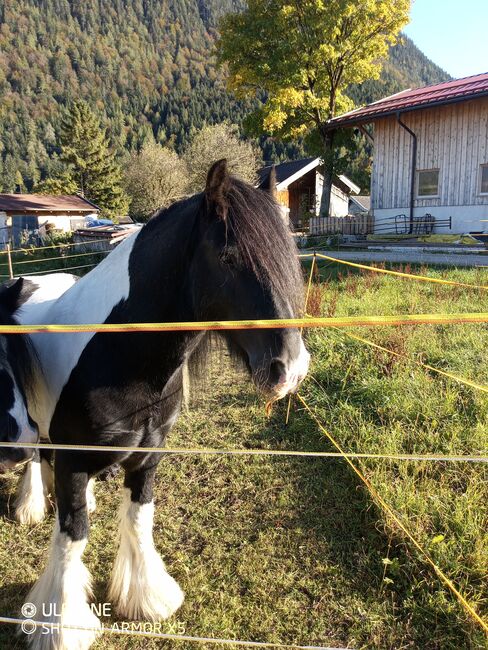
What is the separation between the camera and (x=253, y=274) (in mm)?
1498

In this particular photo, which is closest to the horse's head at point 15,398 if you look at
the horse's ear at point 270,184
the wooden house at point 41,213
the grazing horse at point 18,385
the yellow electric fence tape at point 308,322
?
the grazing horse at point 18,385

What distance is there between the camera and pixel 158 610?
247 cm

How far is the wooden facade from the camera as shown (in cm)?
1361

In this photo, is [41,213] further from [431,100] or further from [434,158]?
[431,100]

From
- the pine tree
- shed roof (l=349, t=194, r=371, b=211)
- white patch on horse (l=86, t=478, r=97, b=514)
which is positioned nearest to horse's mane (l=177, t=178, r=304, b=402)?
white patch on horse (l=86, t=478, r=97, b=514)

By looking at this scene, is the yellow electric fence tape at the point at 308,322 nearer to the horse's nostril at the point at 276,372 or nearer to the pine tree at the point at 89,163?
the horse's nostril at the point at 276,372

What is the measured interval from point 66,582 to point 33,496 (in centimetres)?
124

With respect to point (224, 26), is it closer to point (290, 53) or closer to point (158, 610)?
point (290, 53)

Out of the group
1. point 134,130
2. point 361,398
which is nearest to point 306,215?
point 361,398

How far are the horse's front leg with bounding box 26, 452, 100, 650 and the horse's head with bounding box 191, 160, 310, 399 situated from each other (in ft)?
3.75

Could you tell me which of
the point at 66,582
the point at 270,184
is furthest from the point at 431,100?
the point at 66,582

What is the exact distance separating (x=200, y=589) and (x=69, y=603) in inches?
30.1

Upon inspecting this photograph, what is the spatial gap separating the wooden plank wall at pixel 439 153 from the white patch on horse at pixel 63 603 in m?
15.1

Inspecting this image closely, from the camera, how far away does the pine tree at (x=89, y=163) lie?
44281mm
